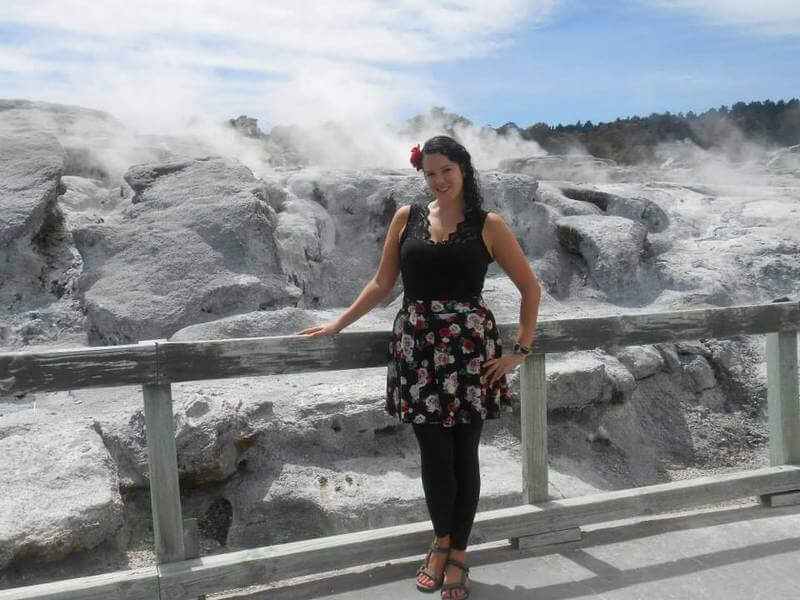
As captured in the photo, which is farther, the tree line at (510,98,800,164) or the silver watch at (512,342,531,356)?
the tree line at (510,98,800,164)

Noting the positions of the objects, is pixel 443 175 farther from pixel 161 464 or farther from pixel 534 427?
pixel 161 464

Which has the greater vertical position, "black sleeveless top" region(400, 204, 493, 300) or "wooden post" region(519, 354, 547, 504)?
"black sleeveless top" region(400, 204, 493, 300)

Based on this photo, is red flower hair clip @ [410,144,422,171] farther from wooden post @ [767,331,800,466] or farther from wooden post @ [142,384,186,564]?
wooden post @ [767,331,800,466]

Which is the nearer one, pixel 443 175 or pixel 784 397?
pixel 443 175

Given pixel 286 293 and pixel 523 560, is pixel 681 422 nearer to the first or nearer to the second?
pixel 286 293

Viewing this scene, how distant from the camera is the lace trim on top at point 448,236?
8.45 feet

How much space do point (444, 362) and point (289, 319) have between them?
3415 millimetres

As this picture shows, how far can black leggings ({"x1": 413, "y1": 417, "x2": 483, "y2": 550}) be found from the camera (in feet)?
8.53

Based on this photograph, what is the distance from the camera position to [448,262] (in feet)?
8.35

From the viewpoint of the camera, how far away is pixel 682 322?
328cm

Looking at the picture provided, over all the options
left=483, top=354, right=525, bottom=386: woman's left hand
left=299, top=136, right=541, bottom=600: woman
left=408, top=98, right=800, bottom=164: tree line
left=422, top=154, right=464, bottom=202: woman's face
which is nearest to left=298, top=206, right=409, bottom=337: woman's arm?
left=299, top=136, right=541, bottom=600: woman

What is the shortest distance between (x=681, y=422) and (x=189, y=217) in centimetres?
447

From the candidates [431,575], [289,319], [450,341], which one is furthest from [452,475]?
[289,319]

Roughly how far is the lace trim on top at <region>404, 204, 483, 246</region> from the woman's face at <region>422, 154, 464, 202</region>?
10cm
